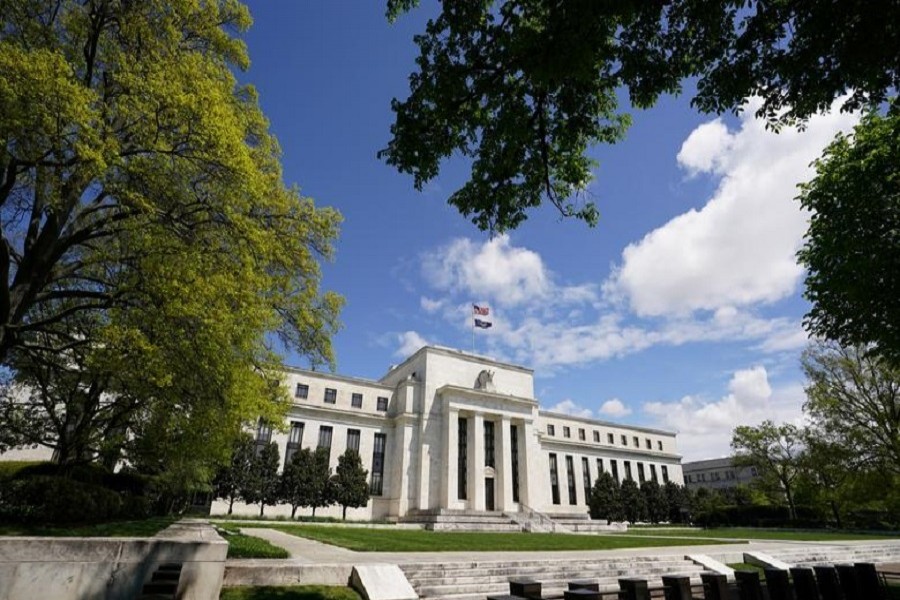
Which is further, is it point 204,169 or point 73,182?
point 204,169

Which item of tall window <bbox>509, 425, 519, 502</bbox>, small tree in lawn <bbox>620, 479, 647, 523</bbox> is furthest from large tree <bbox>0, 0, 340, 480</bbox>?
small tree in lawn <bbox>620, 479, 647, 523</bbox>

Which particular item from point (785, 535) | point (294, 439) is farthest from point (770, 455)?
point (294, 439)

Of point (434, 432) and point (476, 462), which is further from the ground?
point (434, 432)

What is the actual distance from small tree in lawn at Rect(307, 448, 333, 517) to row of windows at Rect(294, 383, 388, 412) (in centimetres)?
611

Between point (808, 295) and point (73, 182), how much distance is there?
20091mm

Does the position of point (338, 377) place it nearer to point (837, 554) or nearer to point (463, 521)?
point (463, 521)

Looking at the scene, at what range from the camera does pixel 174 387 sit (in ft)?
34.6

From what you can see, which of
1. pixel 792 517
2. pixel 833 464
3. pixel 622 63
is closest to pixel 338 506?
pixel 833 464

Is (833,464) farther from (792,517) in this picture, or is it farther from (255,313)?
(255,313)

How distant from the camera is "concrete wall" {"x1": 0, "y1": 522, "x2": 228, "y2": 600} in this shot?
5.43 m

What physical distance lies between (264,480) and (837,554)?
35255mm

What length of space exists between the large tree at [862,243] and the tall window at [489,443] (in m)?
34.6

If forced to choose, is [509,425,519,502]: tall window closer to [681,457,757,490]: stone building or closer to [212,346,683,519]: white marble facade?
[212,346,683,519]: white marble facade

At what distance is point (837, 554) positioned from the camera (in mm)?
18047
